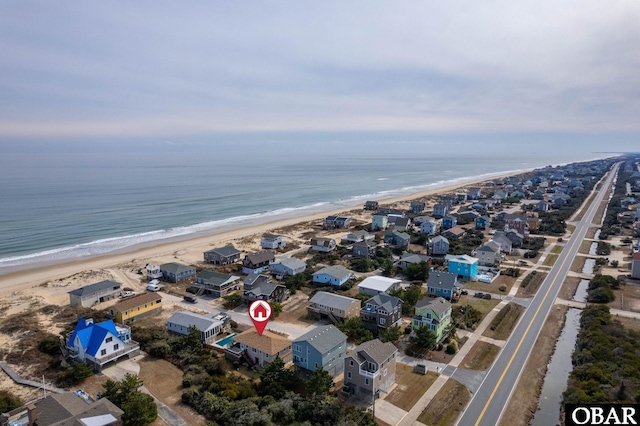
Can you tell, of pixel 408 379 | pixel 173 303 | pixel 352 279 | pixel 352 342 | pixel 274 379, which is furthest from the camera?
pixel 352 279

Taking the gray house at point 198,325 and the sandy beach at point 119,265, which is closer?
the gray house at point 198,325

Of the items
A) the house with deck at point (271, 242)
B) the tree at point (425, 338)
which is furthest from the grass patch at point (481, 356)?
the house with deck at point (271, 242)

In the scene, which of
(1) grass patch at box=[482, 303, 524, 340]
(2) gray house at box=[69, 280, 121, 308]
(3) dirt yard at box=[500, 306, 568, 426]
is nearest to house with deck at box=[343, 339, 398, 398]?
(3) dirt yard at box=[500, 306, 568, 426]

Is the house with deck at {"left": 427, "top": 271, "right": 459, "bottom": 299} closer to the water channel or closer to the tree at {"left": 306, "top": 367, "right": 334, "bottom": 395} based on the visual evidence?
the water channel

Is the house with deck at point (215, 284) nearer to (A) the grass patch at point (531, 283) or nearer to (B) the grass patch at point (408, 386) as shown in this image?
(B) the grass patch at point (408, 386)

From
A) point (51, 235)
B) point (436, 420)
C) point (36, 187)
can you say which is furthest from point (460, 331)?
point (36, 187)

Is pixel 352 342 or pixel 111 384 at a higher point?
pixel 111 384

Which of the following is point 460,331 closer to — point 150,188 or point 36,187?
point 150,188

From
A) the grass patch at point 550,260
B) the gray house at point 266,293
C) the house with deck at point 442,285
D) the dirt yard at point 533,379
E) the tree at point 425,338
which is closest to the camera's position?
the dirt yard at point 533,379
